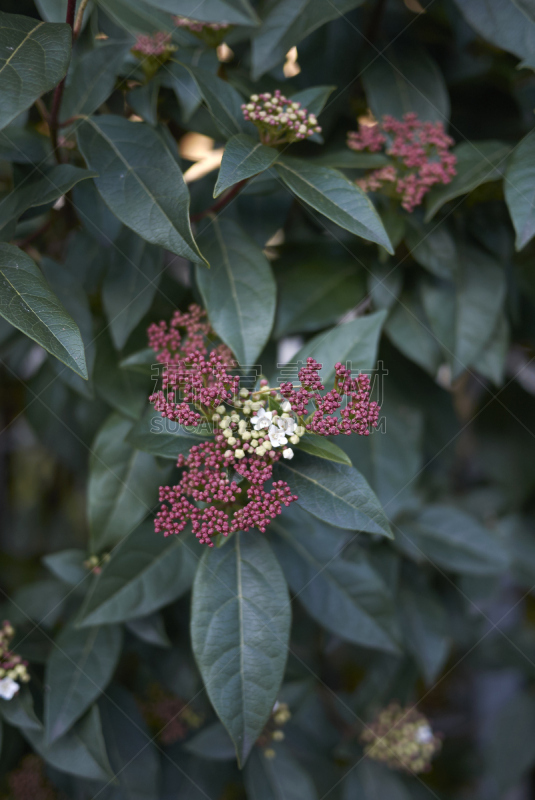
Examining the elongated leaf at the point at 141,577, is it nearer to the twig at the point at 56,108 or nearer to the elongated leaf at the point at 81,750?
the elongated leaf at the point at 81,750

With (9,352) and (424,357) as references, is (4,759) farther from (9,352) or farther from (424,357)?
(424,357)

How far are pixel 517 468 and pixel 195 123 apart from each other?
1.19m

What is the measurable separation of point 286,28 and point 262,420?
2.45 ft

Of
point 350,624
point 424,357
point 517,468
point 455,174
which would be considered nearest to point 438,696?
point 517,468

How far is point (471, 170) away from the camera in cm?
109

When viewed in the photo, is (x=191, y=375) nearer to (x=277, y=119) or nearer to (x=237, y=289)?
(x=237, y=289)

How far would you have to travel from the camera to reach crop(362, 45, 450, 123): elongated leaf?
3.99 ft

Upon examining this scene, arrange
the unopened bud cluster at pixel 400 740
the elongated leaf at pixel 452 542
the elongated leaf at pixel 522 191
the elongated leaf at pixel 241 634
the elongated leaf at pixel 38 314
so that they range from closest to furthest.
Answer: the elongated leaf at pixel 38 314 → the elongated leaf at pixel 241 634 → the elongated leaf at pixel 522 191 → the unopened bud cluster at pixel 400 740 → the elongated leaf at pixel 452 542

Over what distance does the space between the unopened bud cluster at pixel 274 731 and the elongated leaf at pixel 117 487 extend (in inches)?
20.4

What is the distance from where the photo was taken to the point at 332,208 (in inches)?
34.0

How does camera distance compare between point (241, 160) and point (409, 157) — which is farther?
point (409, 157)

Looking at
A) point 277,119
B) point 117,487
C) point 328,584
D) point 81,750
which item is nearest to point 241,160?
point 277,119

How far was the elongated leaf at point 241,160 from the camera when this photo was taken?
30.2 inches

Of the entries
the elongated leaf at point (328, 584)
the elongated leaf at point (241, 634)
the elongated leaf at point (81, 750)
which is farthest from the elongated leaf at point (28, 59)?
the elongated leaf at point (81, 750)
